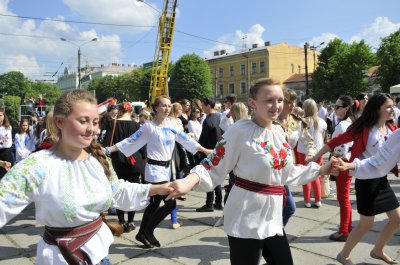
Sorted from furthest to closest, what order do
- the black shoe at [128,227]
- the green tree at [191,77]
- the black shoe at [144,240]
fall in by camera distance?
the green tree at [191,77]
the black shoe at [128,227]
the black shoe at [144,240]

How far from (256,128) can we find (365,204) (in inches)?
69.9

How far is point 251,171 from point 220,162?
0.24 metres

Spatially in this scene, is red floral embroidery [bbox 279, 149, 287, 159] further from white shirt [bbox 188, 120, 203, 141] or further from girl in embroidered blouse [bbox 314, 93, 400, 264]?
white shirt [bbox 188, 120, 203, 141]

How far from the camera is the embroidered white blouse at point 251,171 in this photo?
7.89 feet

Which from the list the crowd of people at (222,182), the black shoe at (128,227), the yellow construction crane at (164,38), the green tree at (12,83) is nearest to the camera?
the crowd of people at (222,182)

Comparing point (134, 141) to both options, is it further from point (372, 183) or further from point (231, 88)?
point (231, 88)

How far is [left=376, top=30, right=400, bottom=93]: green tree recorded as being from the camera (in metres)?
33.4

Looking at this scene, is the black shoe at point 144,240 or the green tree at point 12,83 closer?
the black shoe at point 144,240

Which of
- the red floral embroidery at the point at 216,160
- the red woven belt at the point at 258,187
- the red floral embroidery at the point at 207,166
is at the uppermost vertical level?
the red floral embroidery at the point at 216,160

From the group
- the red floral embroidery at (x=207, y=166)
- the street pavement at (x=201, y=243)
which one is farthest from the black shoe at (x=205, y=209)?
the red floral embroidery at (x=207, y=166)

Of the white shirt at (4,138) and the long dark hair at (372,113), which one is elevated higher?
the long dark hair at (372,113)

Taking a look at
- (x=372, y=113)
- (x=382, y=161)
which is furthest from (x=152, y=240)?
(x=372, y=113)

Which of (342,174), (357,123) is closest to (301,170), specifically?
(357,123)

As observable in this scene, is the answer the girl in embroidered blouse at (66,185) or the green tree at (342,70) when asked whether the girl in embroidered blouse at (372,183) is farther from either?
the green tree at (342,70)
